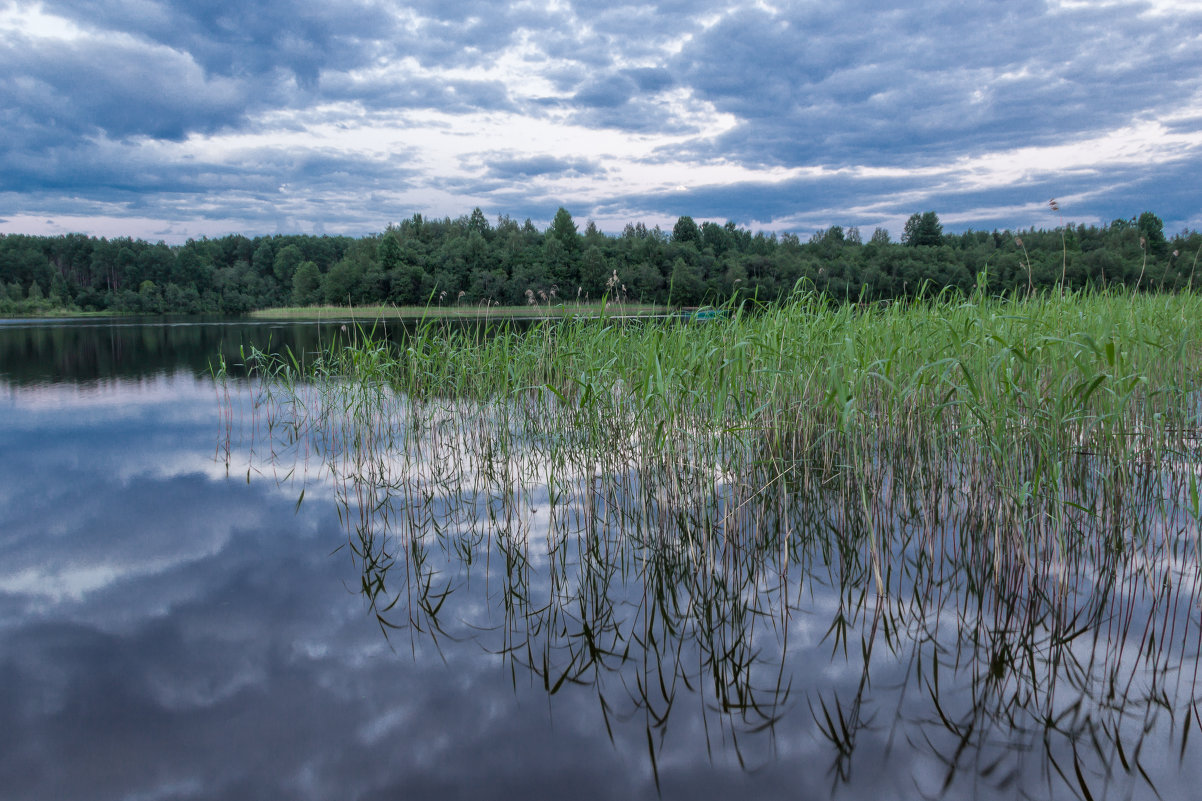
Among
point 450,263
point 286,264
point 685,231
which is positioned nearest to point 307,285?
point 450,263

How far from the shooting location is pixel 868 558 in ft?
12.9

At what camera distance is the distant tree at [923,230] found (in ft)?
294

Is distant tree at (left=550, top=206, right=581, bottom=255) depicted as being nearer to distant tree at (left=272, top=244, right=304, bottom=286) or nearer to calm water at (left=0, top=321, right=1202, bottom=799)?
distant tree at (left=272, top=244, right=304, bottom=286)

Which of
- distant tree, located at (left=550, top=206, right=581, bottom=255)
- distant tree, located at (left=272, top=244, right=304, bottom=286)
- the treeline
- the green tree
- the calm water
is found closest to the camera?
the calm water

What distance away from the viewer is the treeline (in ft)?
177

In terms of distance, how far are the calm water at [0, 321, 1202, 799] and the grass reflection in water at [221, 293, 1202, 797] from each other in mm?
19

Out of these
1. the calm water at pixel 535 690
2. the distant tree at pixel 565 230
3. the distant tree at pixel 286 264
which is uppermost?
the distant tree at pixel 565 230

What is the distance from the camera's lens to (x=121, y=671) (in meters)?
3.21

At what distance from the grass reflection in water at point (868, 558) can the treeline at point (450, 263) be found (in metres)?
32.7

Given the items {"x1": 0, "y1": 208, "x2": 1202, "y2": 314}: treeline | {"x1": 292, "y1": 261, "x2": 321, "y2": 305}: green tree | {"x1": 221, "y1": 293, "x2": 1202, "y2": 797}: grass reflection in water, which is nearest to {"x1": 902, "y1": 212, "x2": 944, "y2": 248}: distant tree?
{"x1": 0, "y1": 208, "x2": 1202, "y2": 314}: treeline

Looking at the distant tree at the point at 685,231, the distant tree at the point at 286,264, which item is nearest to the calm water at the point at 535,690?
the distant tree at the point at 685,231

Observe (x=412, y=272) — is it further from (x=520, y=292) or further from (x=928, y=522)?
(x=928, y=522)

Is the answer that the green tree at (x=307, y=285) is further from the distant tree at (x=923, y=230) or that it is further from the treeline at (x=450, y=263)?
the distant tree at (x=923, y=230)

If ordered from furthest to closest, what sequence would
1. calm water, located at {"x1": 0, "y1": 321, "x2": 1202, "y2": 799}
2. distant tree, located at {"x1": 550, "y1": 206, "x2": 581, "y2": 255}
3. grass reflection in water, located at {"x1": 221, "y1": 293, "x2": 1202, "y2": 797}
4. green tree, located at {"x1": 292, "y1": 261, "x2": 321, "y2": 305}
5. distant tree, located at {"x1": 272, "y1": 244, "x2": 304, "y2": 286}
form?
1. distant tree, located at {"x1": 272, "y1": 244, "x2": 304, "y2": 286}
2. distant tree, located at {"x1": 550, "y1": 206, "x2": 581, "y2": 255}
3. green tree, located at {"x1": 292, "y1": 261, "x2": 321, "y2": 305}
4. grass reflection in water, located at {"x1": 221, "y1": 293, "x2": 1202, "y2": 797}
5. calm water, located at {"x1": 0, "y1": 321, "x2": 1202, "y2": 799}
